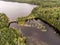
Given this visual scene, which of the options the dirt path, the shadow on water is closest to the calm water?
the shadow on water

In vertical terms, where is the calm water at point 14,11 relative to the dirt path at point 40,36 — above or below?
above

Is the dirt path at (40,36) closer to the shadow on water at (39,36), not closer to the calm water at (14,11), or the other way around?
the shadow on water at (39,36)

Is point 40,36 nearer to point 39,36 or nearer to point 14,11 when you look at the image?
point 39,36

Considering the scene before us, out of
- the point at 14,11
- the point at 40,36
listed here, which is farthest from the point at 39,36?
the point at 14,11

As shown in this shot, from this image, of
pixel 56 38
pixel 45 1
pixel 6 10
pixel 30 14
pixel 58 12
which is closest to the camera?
pixel 56 38

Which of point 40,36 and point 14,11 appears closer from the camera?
point 40,36

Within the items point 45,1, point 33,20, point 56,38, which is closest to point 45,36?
point 56,38

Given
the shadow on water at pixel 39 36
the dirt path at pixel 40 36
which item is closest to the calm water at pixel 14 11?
the shadow on water at pixel 39 36

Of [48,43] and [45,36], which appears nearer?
[48,43]

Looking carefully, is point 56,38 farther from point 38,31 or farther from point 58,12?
point 58,12
